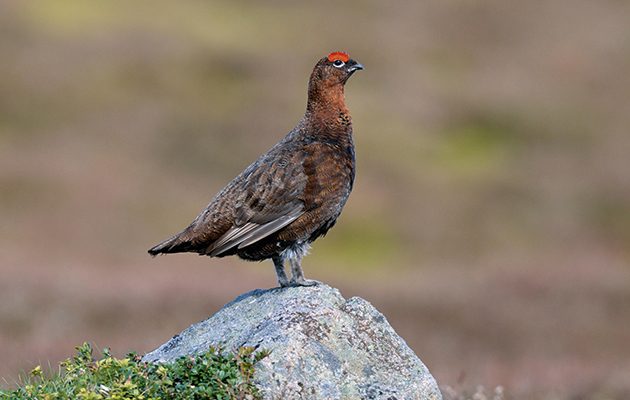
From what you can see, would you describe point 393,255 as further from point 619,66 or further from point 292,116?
point 619,66

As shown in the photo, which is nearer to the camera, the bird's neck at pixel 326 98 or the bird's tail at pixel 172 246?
the bird's tail at pixel 172 246

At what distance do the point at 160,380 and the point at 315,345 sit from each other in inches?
37.5

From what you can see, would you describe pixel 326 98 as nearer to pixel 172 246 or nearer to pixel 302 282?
pixel 302 282

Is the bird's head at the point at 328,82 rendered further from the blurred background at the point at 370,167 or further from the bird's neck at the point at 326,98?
the blurred background at the point at 370,167

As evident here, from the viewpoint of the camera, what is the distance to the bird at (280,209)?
7.22m

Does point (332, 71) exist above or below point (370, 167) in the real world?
below

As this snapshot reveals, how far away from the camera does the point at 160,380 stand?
234 inches

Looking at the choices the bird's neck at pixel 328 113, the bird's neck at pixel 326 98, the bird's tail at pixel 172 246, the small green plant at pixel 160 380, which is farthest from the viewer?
the bird's neck at pixel 326 98

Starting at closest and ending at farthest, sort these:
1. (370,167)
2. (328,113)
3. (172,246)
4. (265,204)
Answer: (172,246), (265,204), (328,113), (370,167)

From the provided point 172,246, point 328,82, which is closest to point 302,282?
point 172,246

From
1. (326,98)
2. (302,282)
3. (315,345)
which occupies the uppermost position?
(326,98)

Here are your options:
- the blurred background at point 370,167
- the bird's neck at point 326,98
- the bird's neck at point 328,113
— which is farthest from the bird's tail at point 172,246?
the blurred background at point 370,167

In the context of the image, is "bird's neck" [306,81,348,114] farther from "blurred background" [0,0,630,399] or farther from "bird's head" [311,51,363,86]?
"blurred background" [0,0,630,399]

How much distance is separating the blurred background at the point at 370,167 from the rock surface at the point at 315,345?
4.32 meters
